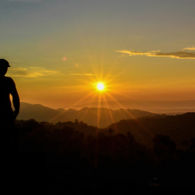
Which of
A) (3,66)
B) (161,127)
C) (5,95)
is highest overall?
(161,127)

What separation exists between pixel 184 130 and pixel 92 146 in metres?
116

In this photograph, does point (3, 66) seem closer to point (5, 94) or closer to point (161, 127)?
point (5, 94)

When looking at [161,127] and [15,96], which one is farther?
[161,127]

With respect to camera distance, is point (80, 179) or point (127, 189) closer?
point (127, 189)

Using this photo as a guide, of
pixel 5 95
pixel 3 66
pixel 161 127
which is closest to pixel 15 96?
pixel 5 95

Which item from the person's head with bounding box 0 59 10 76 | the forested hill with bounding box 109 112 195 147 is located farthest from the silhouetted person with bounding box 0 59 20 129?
the forested hill with bounding box 109 112 195 147

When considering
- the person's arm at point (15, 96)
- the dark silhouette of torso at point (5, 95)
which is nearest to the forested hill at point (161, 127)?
the person's arm at point (15, 96)

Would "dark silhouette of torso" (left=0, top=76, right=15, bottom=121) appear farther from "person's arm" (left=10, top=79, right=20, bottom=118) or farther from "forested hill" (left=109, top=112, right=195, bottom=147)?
"forested hill" (left=109, top=112, right=195, bottom=147)

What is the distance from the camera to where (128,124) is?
17850 cm

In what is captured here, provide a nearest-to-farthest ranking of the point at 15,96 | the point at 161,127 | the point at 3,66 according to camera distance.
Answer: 1. the point at 3,66
2. the point at 15,96
3. the point at 161,127

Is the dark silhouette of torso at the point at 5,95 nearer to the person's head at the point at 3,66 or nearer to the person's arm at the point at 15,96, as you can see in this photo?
the person's arm at the point at 15,96

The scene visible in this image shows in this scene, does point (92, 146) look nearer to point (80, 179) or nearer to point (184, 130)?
point (80, 179)

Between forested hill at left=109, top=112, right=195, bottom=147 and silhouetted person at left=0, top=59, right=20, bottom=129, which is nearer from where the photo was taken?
silhouetted person at left=0, top=59, right=20, bottom=129

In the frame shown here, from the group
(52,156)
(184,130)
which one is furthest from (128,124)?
(52,156)
